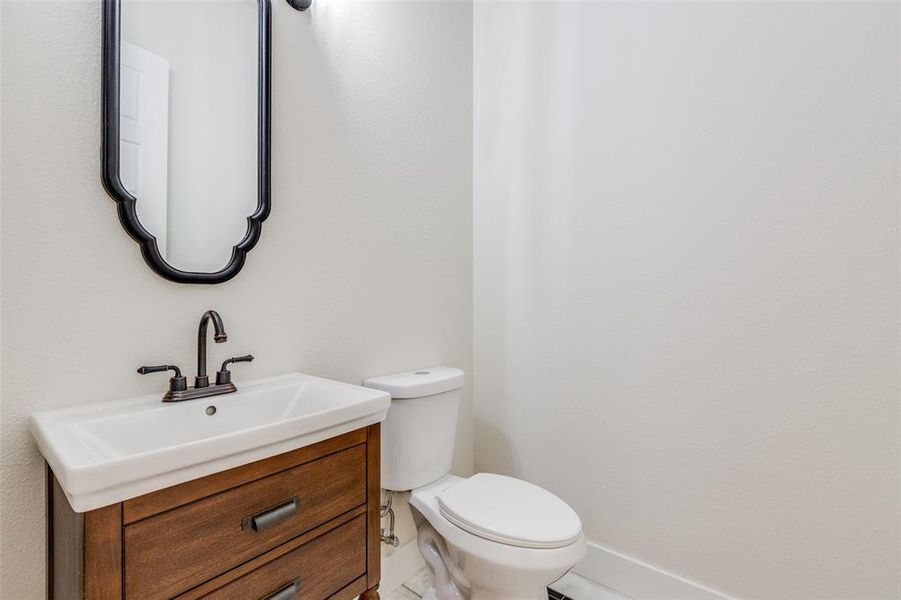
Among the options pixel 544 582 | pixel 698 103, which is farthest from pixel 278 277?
pixel 698 103

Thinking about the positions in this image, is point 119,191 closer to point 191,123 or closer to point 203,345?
point 191,123

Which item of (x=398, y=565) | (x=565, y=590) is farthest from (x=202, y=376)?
(x=565, y=590)

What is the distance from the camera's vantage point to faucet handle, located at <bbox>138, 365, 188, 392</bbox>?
3.37 feet

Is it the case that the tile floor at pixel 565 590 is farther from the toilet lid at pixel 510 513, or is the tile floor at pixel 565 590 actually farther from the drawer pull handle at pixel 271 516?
the drawer pull handle at pixel 271 516

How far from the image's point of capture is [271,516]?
34.6 inches

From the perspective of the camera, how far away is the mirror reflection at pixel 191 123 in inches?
41.8

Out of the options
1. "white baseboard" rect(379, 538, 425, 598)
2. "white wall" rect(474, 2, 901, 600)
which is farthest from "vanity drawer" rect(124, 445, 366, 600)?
"white wall" rect(474, 2, 901, 600)

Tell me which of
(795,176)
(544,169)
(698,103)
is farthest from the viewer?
(544,169)

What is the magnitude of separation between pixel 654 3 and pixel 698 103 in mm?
419

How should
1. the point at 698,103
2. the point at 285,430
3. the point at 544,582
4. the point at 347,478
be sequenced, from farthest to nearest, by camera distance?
the point at 698,103, the point at 544,582, the point at 347,478, the point at 285,430

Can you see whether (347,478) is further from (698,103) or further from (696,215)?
(698,103)

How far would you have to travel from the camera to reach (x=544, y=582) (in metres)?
1.24

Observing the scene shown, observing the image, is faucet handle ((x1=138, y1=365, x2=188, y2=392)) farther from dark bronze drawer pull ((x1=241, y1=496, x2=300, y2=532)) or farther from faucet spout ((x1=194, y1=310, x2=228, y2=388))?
dark bronze drawer pull ((x1=241, y1=496, x2=300, y2=532))

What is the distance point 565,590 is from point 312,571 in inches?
45.6
